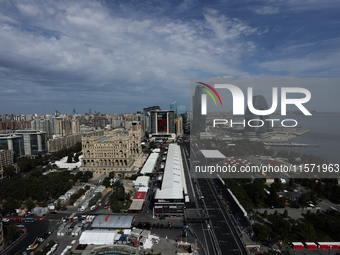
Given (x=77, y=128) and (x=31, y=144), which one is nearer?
(x=31, y=144)

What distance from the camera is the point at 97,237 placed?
11.3 meters

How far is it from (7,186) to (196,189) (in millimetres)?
16492

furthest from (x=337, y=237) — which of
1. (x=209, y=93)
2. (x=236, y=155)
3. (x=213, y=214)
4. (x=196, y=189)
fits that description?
(x=236, y=155)

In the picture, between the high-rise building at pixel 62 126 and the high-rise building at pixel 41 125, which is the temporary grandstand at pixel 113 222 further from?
the high-rise building at pixel 41 125

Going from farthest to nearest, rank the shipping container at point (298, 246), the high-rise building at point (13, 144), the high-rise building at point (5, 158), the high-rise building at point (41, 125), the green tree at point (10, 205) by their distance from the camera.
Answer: the high-rise building at point (41, 125) < the high-rise building at point (13, 144) < the high-rise building at point (5, 158) < the green tree at point (10, 205) < the shipping container at point (298, 246)

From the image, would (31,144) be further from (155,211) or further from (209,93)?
(209,93)

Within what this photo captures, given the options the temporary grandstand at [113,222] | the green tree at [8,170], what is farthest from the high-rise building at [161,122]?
the temporary grandstand at [113,222]

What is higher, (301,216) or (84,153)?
(84,153)

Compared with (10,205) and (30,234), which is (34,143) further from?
(30,234)

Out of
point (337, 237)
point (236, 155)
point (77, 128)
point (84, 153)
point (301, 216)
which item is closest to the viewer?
point (337, 237)

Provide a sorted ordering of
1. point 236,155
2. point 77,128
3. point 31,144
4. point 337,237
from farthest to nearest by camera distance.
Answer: point 77,128 → point 31,144 → point 236,155 → point 337,237

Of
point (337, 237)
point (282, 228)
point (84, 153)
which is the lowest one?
point (337, 237)

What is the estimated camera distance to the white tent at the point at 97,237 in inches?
441

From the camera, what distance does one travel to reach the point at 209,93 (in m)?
14.7
